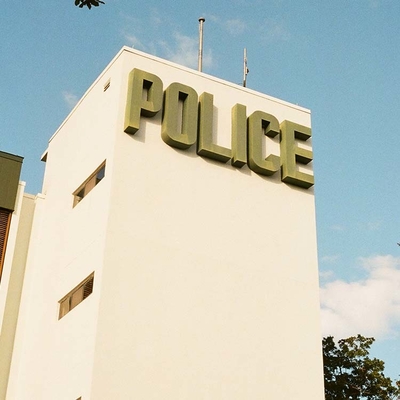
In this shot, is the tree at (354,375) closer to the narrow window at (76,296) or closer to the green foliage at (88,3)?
the narrow window at (76,296)

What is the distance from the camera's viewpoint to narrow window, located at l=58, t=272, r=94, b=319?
24578 mm

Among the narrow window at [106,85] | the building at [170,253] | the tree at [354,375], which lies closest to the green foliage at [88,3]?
the building at [170,253]

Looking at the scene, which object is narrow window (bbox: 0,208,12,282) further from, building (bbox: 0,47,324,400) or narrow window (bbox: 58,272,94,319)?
narrow window (bbox: 58,272,94,319)

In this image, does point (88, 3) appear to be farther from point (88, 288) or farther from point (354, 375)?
point (354, 375)

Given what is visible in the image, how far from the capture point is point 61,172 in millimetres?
30359

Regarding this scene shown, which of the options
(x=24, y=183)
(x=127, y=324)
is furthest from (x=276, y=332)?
(x=24, y=183)

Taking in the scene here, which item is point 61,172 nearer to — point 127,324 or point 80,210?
point 80,210

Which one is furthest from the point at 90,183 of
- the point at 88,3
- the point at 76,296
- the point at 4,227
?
the point at 88,3

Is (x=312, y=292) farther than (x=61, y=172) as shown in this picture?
No

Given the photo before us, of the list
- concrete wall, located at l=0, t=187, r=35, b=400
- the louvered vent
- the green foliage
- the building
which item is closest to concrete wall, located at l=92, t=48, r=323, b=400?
the building

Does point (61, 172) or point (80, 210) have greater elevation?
point (61, 172)

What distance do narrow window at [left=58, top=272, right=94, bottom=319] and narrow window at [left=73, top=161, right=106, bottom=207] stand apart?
3671mm

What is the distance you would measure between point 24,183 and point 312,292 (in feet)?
37.3

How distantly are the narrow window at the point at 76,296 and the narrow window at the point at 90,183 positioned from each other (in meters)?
3.67
